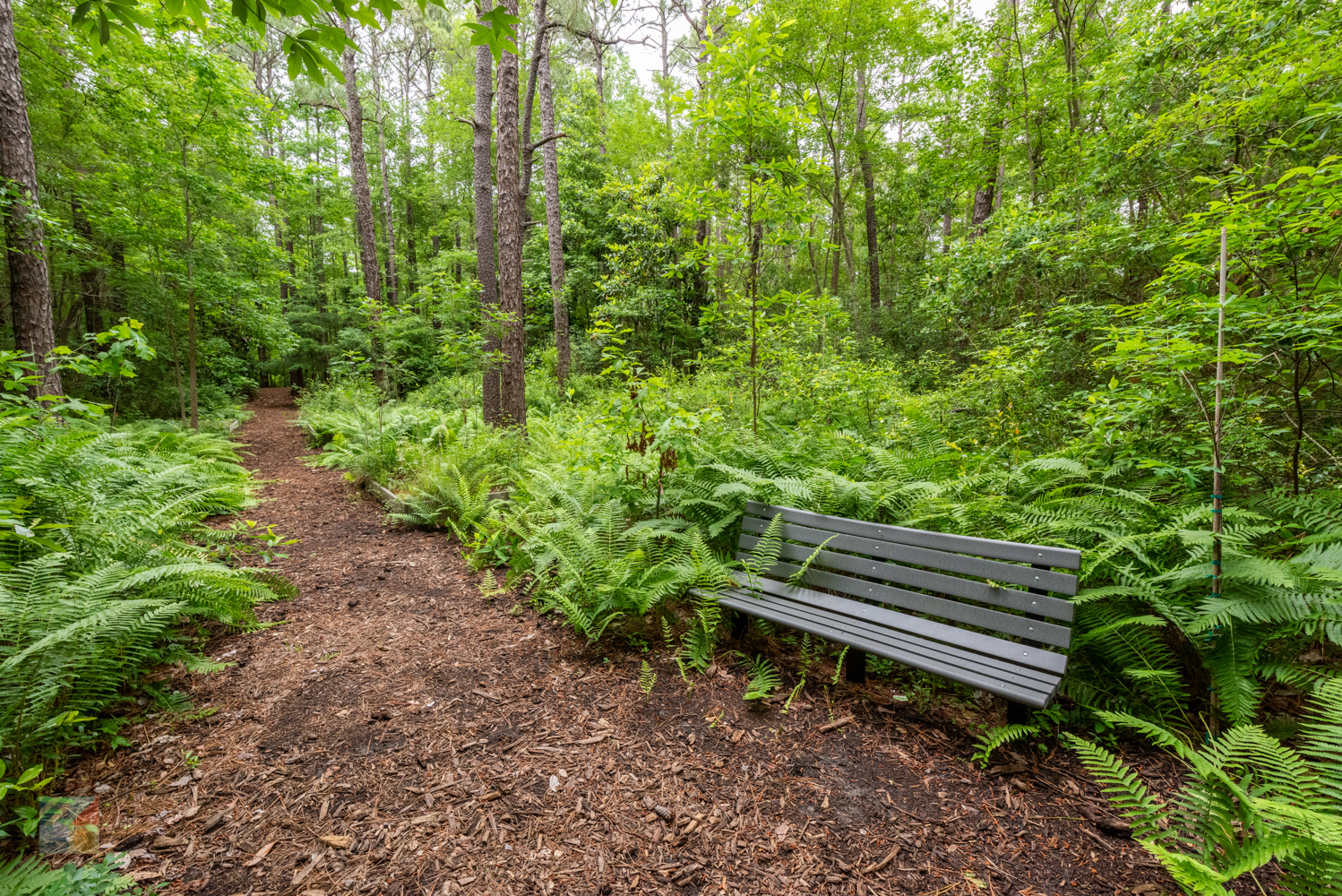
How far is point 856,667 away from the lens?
2834 mm

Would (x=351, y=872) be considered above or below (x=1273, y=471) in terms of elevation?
below

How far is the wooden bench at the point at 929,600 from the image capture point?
2.32 m

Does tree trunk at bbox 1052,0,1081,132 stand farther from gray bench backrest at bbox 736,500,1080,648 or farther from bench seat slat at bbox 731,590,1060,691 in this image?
bench seat slat at bbox 731,590,1060,691

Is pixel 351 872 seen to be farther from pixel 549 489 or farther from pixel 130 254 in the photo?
pixel 130 254

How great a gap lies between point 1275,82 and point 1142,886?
5046 millimetres

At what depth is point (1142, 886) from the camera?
1729mm

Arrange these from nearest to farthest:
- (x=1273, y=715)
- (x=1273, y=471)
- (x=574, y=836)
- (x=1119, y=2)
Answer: (x=574, y=836), (x=1273, y=715), (x=1273, y=471), (x=1119, y=2)

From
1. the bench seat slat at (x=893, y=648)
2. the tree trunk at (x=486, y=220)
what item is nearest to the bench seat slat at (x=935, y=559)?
the bench seat slat at (x=893, y=648)

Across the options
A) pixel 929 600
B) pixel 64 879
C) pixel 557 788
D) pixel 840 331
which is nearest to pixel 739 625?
pixel 929 600

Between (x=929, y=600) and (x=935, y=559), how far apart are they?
0.23 m

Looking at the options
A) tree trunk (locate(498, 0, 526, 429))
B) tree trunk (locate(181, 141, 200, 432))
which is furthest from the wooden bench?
tree trunk (locate(181, 141, 200, 432))

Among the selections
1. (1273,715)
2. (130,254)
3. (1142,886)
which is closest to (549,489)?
(1142,886)

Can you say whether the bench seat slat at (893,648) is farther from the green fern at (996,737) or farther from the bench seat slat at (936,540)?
the bench seat slat at (936,540)

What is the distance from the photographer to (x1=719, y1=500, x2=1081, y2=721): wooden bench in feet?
7.60
